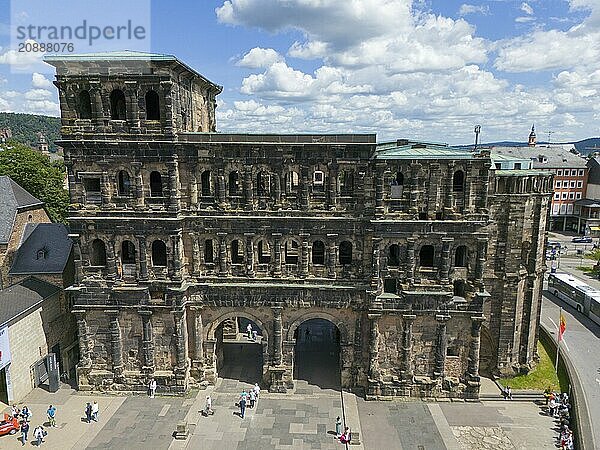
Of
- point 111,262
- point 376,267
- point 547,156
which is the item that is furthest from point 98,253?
point 547,156

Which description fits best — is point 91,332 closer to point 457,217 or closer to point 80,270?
point 80,270

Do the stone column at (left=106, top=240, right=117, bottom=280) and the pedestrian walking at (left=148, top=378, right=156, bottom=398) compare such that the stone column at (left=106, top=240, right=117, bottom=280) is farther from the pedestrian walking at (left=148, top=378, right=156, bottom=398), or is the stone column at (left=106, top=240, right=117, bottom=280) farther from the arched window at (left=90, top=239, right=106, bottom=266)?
the pedestrian walking at (left=148, top=378, right=156, bottom=398)

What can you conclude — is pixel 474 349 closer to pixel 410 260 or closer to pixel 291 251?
pixel 410 260

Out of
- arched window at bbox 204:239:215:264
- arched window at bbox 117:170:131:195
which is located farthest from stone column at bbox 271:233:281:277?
arched window at bbox 117:170:131:195

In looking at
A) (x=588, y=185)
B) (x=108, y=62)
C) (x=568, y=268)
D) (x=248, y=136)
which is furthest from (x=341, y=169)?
(x=588, y=185)

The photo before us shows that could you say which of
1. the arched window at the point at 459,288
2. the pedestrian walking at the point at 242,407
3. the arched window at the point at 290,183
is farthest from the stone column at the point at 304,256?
the arched window at the point at 459,288

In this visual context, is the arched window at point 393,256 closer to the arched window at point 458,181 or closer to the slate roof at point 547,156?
the arched window at point 458,181
